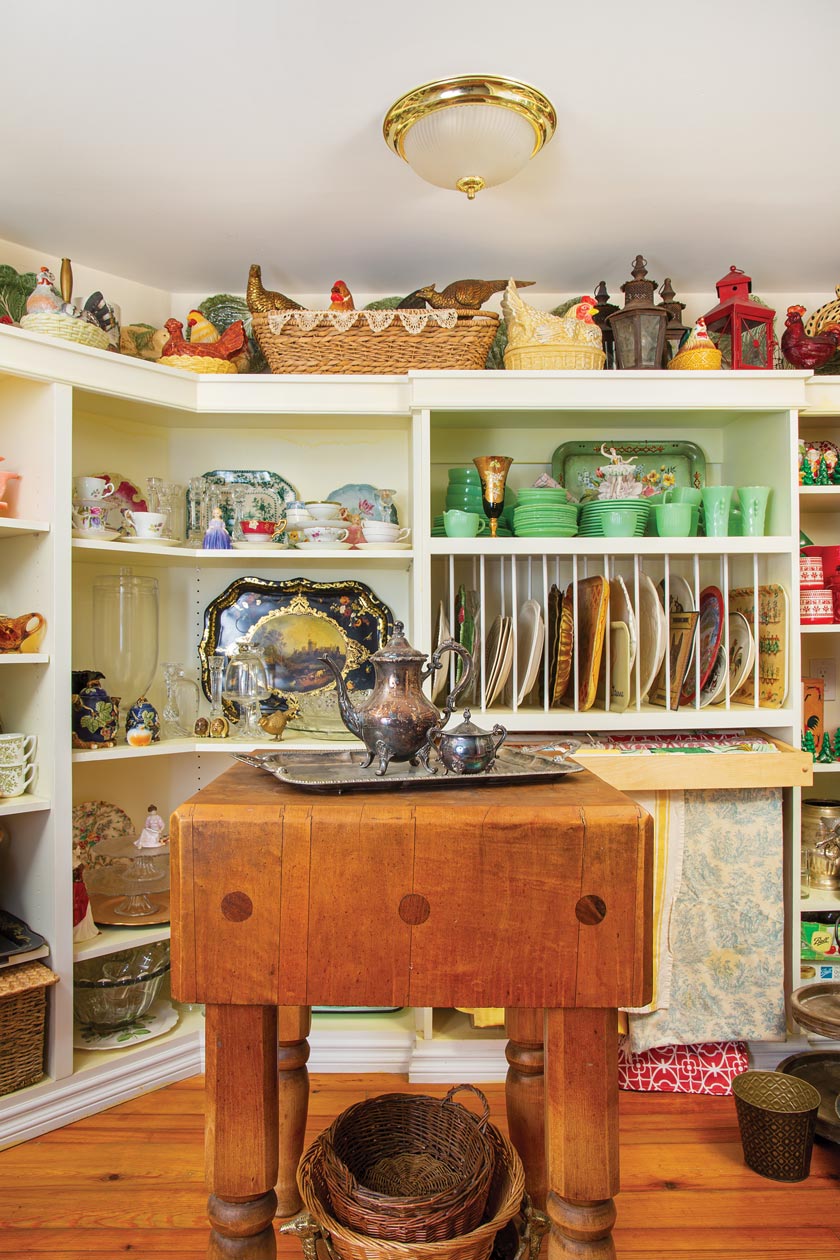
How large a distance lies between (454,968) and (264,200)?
1.90 meters

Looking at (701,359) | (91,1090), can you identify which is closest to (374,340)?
(701,359)

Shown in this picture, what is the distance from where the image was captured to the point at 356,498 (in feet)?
9.29

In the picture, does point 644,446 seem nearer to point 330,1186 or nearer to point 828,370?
point 828,370

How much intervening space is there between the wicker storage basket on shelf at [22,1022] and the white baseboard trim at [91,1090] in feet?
0.14

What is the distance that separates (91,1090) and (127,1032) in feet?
0.59

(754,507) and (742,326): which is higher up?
(742,326)

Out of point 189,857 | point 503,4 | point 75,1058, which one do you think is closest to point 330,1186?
point 189,857

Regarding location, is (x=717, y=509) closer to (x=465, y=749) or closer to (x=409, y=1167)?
(x=465, y=749)

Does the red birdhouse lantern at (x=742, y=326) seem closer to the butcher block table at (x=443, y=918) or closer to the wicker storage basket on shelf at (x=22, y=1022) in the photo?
the butcher block table at (x=443, y=918)

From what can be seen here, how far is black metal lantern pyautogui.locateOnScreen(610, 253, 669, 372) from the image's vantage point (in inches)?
96.0

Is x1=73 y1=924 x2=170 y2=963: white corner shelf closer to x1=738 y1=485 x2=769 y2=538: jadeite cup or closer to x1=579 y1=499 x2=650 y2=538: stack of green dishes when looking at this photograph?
x1=579 y1=499 x2=650 y2=538: stack of green dishes

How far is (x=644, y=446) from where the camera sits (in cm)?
278

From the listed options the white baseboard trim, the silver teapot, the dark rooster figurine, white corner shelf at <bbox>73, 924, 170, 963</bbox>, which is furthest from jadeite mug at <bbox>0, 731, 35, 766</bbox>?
the dark rooster figurine

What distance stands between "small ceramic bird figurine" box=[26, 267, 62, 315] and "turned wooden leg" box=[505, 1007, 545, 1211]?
6.36ft
